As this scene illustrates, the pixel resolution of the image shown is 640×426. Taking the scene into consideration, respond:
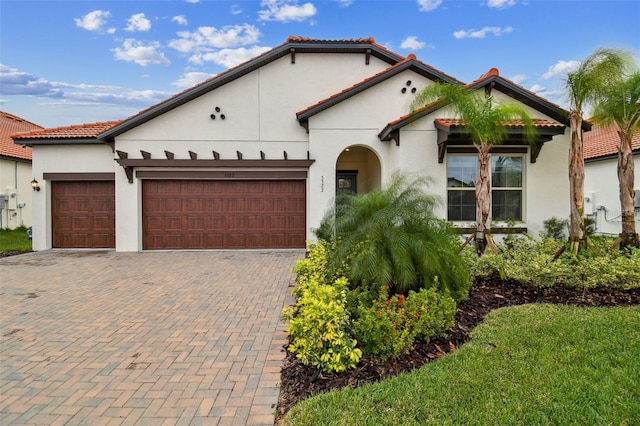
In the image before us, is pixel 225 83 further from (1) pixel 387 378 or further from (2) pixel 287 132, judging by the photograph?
(1) pixel 387 378

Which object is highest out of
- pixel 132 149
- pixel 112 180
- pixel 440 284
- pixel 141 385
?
pixel 132 149

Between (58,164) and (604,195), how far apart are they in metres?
22.8

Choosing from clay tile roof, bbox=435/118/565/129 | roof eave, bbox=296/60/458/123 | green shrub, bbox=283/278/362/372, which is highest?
roof eave, bbox=296/60/458/123

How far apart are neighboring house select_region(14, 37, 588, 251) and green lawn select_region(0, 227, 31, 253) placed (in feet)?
4.54

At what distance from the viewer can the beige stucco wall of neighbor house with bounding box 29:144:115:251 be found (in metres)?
12.1

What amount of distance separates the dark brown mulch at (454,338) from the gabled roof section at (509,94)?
5.34 metres

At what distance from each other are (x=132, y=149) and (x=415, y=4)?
36.3 ft

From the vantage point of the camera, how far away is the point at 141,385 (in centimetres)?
346

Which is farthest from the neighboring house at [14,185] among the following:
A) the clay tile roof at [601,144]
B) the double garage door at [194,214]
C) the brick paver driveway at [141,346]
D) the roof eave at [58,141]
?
the clay tile roof at [601,144]

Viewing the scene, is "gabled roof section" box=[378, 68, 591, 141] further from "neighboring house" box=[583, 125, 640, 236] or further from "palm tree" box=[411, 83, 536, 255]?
"neighboring house" box=[583, 125, 640, 236]

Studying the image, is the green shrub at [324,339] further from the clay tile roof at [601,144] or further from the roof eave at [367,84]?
the clay tile roof at [601,144]

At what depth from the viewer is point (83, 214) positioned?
1247cm

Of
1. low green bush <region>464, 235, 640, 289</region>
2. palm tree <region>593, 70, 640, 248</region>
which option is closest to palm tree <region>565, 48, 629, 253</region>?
palm tree <region>593, 70, 640, 248</region>

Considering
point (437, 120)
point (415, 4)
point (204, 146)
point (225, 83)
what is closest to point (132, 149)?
point (204, 146)
